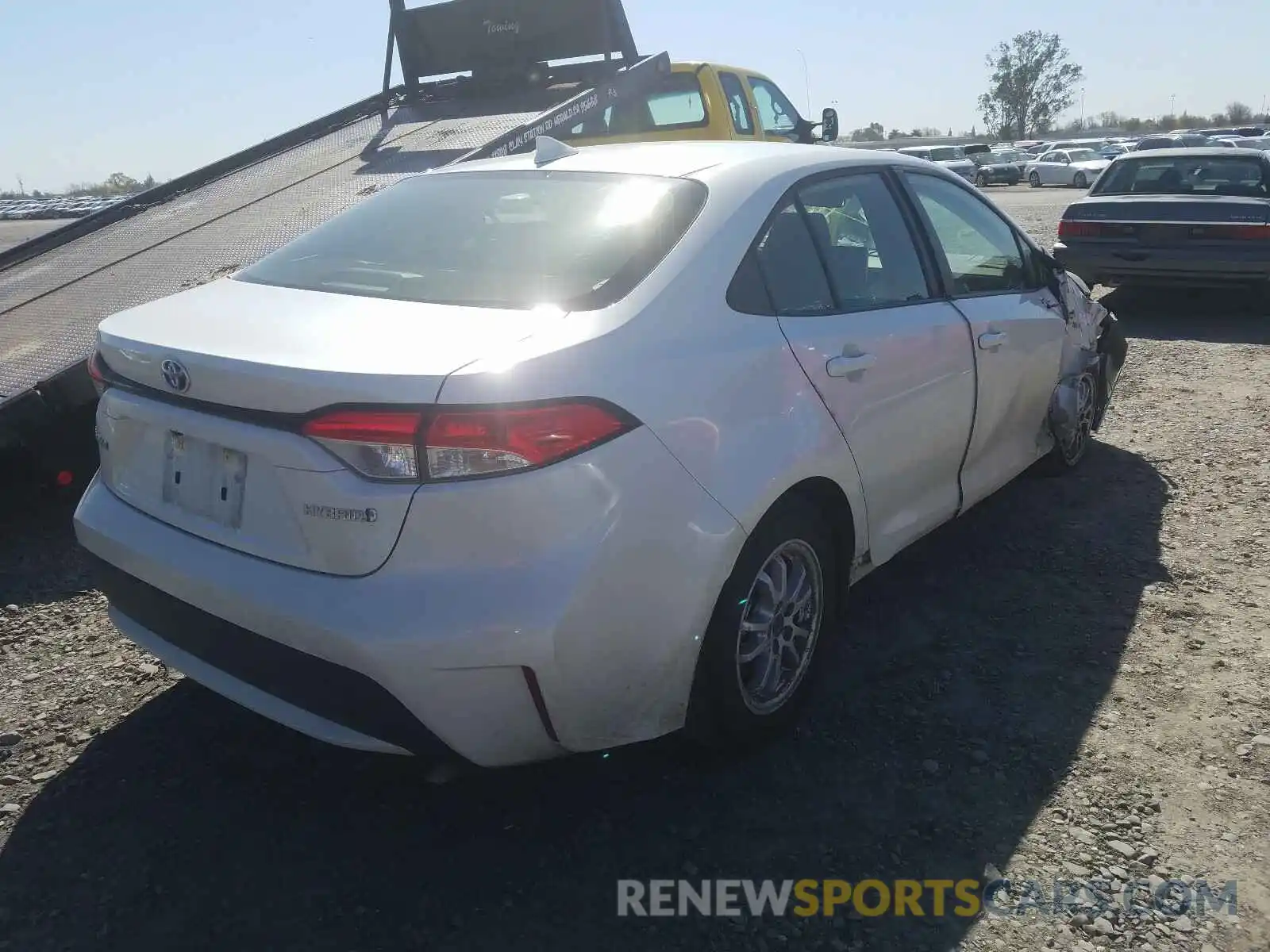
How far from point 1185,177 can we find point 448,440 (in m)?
9.51

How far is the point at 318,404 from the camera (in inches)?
84.3

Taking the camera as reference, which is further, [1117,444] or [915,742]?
[1117,444]

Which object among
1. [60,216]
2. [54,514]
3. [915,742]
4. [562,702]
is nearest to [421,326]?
[562,702]

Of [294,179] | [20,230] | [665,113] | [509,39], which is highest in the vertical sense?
[509,39]

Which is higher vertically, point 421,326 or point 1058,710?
point 421,326

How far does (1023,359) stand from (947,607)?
1068mm

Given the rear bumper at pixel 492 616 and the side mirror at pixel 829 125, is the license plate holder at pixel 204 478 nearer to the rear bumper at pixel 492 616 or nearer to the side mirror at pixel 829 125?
the rear bumper at pixel 492 616

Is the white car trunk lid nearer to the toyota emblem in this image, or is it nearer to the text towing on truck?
the toyota emblem

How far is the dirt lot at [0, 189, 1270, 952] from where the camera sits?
2.29m

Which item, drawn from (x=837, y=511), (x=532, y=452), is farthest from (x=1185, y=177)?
(x=532, y=452)

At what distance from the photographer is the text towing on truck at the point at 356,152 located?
459cm

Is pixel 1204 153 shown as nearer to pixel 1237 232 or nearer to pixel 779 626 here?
pixel 1237 232

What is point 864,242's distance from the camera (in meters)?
3.34

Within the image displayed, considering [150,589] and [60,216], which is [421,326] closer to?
[150,589]
